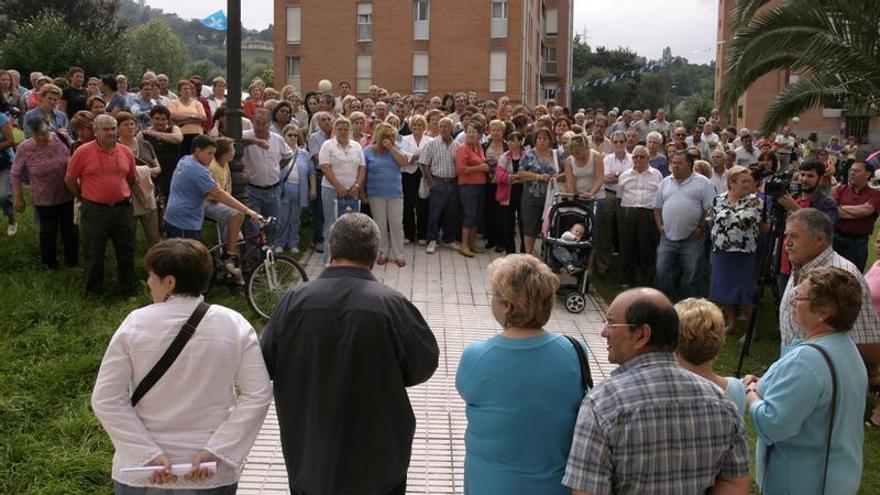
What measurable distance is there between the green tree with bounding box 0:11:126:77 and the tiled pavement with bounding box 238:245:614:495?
19018mm

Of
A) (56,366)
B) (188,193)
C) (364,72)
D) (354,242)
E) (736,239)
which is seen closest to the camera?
(354,242)

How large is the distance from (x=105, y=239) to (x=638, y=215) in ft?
20.8

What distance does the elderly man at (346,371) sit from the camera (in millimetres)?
3646

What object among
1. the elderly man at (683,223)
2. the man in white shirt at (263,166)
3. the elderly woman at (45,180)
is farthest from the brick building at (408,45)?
the elderly woman at (45,180)

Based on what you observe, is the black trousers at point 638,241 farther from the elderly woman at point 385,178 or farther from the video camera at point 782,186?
the elderly woman at point 385,178

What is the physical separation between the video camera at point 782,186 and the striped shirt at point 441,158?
508cm

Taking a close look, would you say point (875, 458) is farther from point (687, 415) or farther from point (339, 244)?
point (339, 244)

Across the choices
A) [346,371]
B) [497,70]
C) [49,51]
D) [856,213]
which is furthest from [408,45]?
[346,371]

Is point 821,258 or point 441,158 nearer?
point 821,258

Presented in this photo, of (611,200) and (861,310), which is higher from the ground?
(611,200)

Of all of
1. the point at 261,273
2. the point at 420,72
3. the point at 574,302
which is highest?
the point at 420,72

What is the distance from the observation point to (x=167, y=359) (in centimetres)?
351

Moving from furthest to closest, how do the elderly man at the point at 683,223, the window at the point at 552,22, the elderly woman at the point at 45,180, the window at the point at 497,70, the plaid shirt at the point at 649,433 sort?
the window at the point at 552,22
the window at the point at 497,70
the elderly man at the point at 683,223
the elderly woman at the point at 45,180
the plaid shirt at the point at 649,433

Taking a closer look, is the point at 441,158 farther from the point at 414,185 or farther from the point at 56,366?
the point at 56,366
